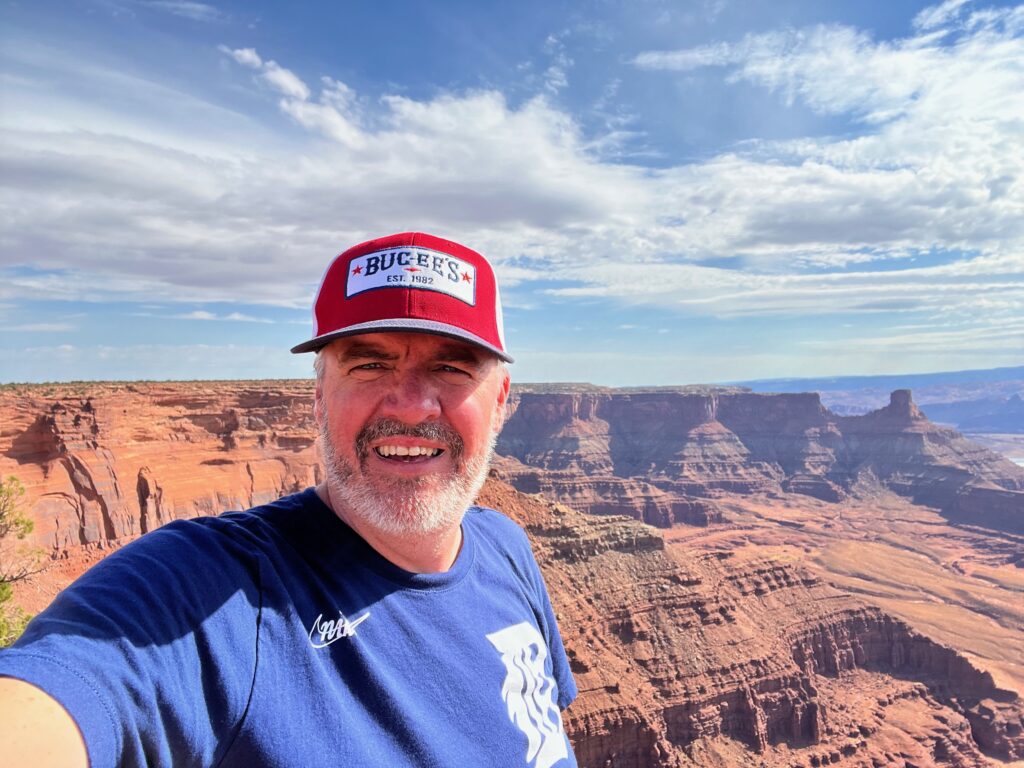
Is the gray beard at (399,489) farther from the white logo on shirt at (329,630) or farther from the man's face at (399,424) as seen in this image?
the white logo on shirt at (329,630)

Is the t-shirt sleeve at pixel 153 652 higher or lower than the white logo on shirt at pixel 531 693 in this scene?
higher

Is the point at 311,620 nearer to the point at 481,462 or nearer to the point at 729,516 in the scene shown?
the point at 481,462

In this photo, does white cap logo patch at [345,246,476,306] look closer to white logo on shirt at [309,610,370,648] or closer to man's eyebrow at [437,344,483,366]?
man's eyebrow at [437,344,483,366]

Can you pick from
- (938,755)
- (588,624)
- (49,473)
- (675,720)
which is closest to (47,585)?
(49,473)

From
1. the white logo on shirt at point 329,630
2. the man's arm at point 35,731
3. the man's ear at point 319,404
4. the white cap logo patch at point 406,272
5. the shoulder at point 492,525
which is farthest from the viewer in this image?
the shoulder at point 492,525

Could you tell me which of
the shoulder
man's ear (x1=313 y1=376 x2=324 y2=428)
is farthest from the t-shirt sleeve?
the shoulder

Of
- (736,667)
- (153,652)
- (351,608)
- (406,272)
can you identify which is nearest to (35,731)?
(153,652)

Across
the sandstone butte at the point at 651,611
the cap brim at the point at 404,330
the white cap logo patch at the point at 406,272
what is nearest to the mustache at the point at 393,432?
the cap brim at the point at 404,330
